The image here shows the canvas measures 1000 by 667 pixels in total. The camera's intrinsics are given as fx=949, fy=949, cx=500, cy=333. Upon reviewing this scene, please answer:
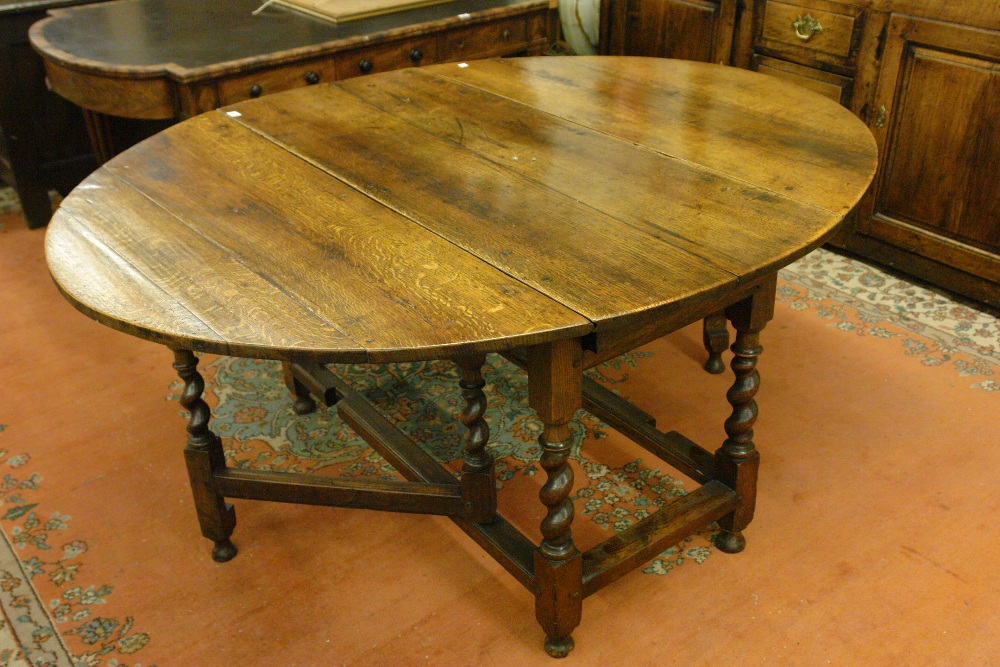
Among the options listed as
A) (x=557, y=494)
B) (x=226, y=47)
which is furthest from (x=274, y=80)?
(x=557, y=494)

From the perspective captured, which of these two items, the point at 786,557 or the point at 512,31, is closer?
the point at 786,557

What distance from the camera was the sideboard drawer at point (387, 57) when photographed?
3.02 meters

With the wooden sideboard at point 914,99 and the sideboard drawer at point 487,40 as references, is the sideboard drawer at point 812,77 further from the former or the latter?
the sideboard drawer at point 487,40

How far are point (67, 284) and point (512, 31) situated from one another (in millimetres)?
2180

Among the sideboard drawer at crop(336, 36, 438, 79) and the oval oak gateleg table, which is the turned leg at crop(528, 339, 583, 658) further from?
the sideboard drawer at crop(336, 36, 438, 79)

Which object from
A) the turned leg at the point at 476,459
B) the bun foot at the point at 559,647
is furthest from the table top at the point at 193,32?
the bun foot at the point at 559,647

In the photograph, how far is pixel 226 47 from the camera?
9.51ft

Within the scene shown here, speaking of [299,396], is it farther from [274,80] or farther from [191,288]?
[191,288]

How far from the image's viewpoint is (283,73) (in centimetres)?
289

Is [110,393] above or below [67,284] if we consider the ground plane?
below

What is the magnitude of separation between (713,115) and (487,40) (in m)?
1.36

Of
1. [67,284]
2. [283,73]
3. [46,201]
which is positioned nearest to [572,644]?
[67,284]

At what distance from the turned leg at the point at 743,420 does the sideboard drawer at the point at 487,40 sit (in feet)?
5.60

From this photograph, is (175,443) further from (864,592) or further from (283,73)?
(864,592)
